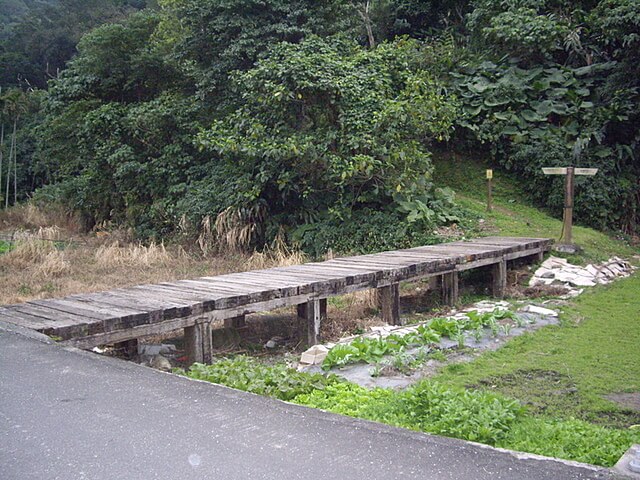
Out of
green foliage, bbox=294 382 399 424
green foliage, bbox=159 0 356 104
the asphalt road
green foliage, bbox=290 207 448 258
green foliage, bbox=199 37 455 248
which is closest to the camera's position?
the asphalt road

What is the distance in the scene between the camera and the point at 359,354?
19.2 ft

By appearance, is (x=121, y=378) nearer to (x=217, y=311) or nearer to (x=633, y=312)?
(x=217, y=311)

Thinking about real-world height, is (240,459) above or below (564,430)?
above

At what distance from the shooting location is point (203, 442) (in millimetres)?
2885

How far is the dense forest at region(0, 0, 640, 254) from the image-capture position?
41.3 ft

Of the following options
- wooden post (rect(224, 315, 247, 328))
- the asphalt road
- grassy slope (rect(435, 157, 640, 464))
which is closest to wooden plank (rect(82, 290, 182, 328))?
wooden post (rect(224, 315, 247, 328))

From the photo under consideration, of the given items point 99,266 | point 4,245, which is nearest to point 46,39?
point 4,245

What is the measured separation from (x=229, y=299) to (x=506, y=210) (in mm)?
10930

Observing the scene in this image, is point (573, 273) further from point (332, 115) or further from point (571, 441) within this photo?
point (571, 441)

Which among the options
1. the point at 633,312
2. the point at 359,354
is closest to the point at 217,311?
the point at 359,354

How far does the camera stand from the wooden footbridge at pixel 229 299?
536 centimetres

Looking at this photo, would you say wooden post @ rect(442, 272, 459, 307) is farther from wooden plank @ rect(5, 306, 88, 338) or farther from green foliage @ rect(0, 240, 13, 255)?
green foliage @ rect(0, 240, 13, 255)

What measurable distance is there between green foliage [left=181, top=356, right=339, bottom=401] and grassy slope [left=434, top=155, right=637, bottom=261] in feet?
28.7

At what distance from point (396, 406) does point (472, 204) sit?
11877 millimetres
